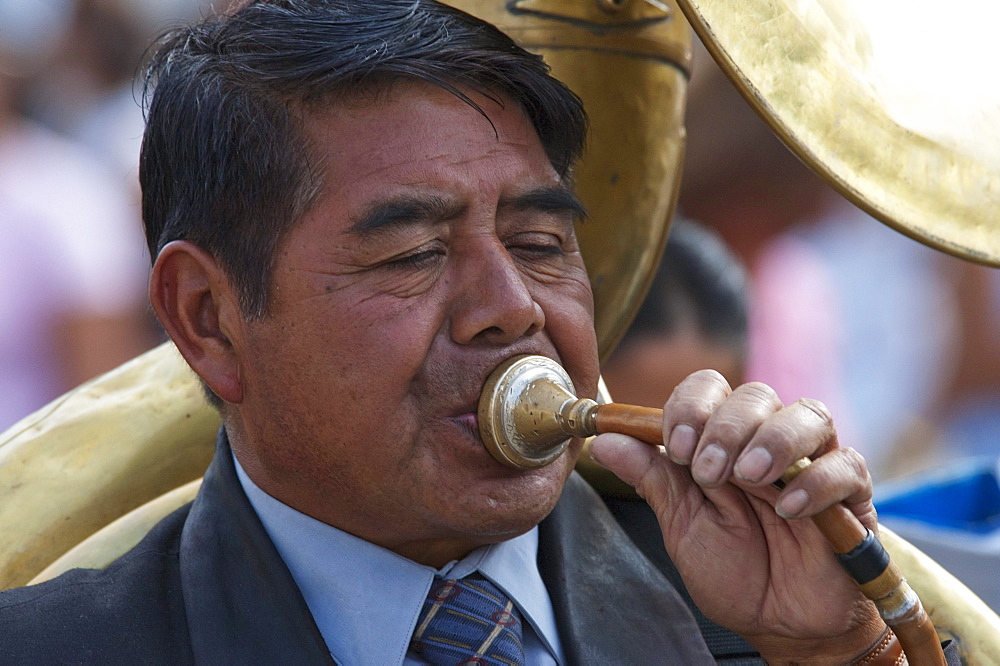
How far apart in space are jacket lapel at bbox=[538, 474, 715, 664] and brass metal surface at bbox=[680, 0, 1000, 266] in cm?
63

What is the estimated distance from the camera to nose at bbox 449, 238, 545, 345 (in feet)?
4.60

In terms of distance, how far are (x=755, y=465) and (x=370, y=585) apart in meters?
0.60

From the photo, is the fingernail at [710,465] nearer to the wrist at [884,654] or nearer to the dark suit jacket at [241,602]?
the wrist at [884,654]

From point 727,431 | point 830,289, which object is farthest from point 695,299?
point 727,431

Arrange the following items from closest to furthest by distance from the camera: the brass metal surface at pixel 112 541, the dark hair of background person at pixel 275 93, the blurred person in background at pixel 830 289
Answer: the dark hair of background person at pixel 275 93 → the brass metal surface at pixel 112 541 → the blurred person in background at pixel 830 289

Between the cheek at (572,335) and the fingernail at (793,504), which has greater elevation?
the fingernail at (793,504)

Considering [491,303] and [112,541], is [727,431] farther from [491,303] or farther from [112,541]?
[112,541]

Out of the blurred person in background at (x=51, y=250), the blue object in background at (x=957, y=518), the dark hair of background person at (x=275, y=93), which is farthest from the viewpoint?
the blurred person in background at (x=51, y=250)

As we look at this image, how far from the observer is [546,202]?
1.57 m

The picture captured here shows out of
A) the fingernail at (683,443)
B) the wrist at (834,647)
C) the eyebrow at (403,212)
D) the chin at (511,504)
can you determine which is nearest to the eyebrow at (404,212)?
the eyebrow at (403,212)

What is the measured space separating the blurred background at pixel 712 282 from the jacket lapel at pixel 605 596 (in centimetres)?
101

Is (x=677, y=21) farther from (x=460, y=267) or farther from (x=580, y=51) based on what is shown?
(x=460, y=267)

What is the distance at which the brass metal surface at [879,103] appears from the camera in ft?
4.15

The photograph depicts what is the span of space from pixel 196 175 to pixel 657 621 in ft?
2.97
